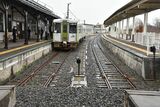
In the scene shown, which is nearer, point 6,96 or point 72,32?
point 6,96

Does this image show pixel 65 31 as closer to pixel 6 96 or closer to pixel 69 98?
pixel 69 98

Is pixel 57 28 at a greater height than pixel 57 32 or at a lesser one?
greater

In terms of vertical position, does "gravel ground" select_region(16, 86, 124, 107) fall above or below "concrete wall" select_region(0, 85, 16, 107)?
below

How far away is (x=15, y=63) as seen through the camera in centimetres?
1253

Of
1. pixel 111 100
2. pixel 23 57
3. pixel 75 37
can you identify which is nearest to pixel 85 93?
pixel 111 100

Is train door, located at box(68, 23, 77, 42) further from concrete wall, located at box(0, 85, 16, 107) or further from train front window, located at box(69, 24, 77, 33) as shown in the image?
concrete wall, located at box(0, 85, 16, 107)

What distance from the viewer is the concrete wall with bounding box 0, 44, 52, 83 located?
10.8 m

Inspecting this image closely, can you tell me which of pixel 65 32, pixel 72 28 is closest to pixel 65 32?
pixel 65 32

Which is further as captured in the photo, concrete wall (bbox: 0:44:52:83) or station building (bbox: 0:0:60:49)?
station building (bbox: 0:0:60:49)

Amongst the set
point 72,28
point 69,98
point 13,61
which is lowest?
point 69,98

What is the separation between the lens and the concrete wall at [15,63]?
10778 millimetres

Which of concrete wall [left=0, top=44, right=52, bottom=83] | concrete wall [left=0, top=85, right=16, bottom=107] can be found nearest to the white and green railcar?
concrete wall [left=0, top=44, right=52, bottom=83]

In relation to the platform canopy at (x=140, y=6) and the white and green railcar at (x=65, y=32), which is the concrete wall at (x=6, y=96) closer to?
the platform canopy at (x=140, y=6)

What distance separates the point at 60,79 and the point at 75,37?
39.8ft
